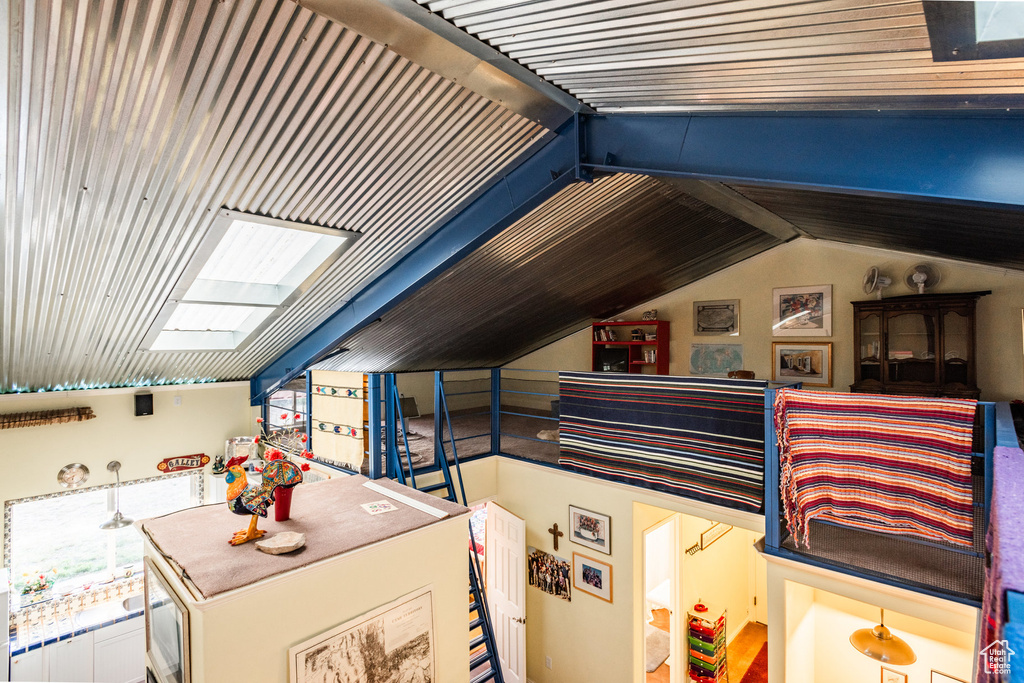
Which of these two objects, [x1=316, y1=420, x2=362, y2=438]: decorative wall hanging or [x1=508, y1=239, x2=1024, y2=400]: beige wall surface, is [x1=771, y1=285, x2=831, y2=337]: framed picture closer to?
[x1=508, y1=239, x2=1024, y2=400]: beige wall surface

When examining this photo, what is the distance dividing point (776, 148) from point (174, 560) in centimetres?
361

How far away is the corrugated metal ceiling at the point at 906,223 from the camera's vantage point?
3055mm

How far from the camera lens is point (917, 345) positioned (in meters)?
4.58

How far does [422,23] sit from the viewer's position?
2.02 metres

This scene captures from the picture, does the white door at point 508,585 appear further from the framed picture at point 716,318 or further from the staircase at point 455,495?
the framed picture at point 716,318

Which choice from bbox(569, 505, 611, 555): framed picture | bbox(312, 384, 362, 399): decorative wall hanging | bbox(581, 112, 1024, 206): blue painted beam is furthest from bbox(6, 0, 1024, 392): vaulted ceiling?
bbox(569, 505, 611, 555): framed picture

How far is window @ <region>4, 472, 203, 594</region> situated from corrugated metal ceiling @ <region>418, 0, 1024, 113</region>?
6.26 meters

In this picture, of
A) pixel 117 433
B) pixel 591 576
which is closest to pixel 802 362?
pixel 591 576

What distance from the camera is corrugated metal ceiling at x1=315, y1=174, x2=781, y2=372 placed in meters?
4.18

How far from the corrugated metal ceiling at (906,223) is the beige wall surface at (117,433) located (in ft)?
20.4

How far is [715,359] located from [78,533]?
7.48m

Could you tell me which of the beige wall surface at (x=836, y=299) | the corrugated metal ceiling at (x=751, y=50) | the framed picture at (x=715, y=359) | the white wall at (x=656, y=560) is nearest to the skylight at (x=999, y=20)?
the corrugated metal ceiling at (x=751, y=50)

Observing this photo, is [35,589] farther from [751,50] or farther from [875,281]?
[875,281]

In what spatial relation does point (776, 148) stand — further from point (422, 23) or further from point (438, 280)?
point (438, 280)
